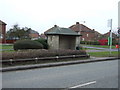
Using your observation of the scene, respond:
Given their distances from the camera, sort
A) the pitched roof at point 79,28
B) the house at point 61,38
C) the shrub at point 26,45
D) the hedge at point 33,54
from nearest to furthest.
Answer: the hedge at point 33,54 < the shrub at point 26,45 < the house at point 61,38 < the pitched roof at point 79,28

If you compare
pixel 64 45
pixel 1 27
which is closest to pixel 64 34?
pixel 64 45

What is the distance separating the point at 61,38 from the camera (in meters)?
22.8

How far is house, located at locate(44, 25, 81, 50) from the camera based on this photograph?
832 inches

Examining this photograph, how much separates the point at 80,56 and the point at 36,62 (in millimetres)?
5188

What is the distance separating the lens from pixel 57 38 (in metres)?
21.1

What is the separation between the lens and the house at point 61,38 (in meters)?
21.1

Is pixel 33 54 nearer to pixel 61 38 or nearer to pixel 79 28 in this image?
pixel 61 38

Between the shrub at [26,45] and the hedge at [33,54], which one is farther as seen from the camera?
→ the shrub at [26,45]

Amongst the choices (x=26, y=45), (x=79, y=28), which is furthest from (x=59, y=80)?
(x=79, y=28)

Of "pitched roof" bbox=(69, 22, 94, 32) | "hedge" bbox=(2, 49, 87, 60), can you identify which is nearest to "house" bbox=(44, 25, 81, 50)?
"hedge" bbox=(2, 49, 87, 60)

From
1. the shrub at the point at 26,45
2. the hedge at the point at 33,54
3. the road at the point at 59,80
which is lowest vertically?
the road at the point at 59,80

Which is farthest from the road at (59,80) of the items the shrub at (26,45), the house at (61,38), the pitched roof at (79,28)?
the pitched roof at (79,28)

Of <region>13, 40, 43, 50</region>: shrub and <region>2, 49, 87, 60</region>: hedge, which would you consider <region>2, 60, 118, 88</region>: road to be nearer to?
<region>2, 49, 87, 60</region>: hedge

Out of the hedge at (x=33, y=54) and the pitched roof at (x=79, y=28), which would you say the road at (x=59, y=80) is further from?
the pitched roof at (x=79, y=28)
